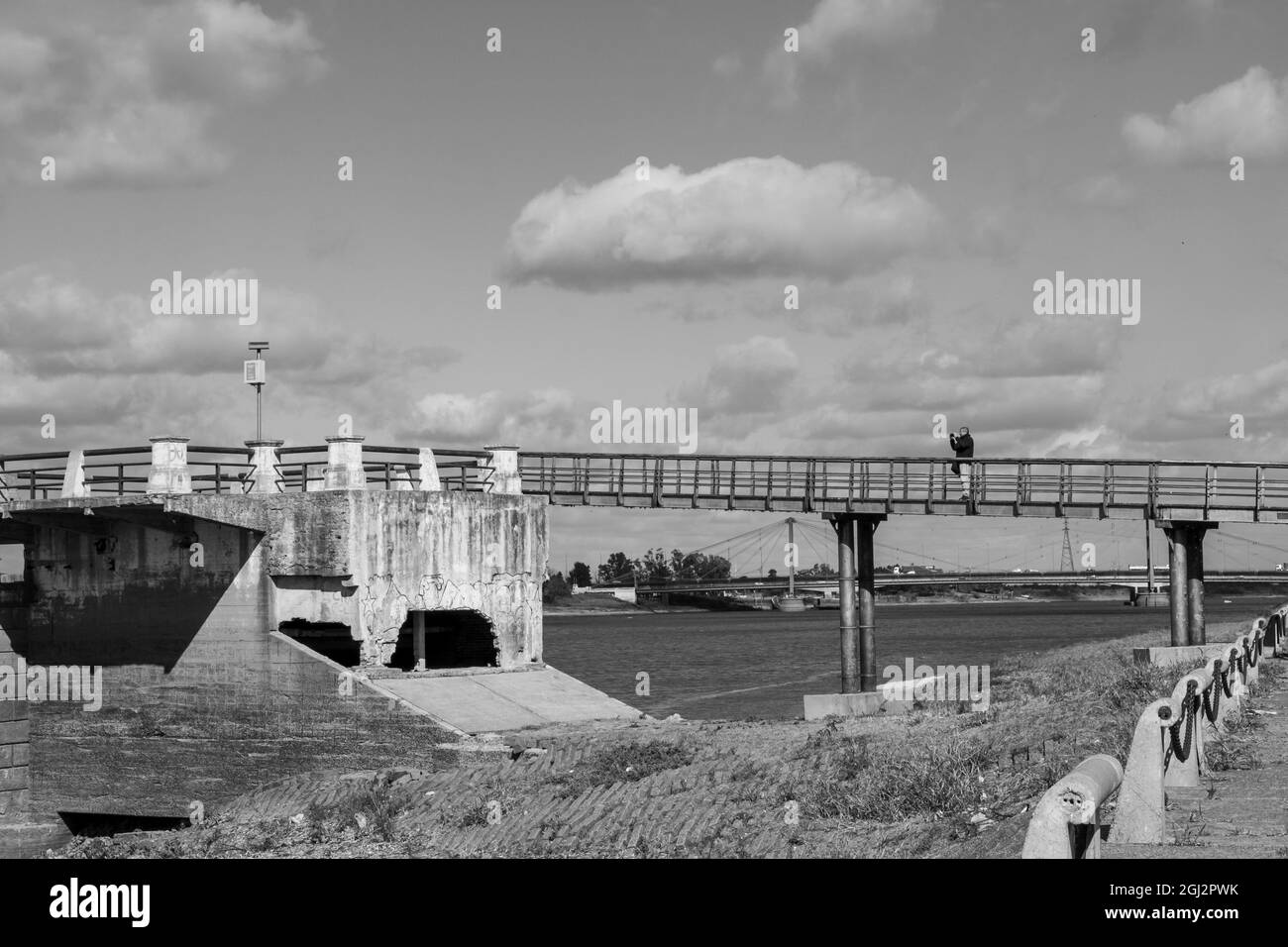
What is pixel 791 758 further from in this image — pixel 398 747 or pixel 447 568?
pixel 447 568

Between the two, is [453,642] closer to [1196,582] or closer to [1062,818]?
[1196,582]

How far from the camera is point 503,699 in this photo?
85.2 ft

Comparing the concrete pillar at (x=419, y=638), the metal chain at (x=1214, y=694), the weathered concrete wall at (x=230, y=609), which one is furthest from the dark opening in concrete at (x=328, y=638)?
the metal chain at (x=1214, y=694)

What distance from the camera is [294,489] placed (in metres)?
27.6

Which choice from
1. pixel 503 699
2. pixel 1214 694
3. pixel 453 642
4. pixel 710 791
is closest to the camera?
pixel 1214 694

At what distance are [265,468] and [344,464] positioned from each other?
1.74m

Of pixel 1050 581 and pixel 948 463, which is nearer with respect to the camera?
pixel 948 463

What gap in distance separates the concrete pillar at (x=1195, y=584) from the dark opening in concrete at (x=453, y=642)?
16.5m

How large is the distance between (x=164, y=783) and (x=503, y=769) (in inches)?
→ 355

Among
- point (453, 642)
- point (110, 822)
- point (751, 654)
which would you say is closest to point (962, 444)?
point (453, 642)

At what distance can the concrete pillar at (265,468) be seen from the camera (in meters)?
27.3

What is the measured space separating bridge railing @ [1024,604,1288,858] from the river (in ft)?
98.8

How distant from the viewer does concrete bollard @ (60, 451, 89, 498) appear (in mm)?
28641
